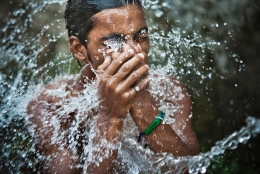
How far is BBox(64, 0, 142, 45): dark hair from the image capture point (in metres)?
2.24

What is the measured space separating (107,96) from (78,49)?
65 cm

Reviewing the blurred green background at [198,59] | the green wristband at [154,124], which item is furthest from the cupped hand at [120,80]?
the blurred green background at [198,59]

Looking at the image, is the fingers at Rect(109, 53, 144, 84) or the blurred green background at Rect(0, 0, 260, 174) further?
the blurred green background at Rect(0, 0, 260, 174)

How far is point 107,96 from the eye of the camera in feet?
6.46

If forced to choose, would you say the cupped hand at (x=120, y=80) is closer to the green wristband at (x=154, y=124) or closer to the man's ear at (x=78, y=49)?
the green wristband at (x=154, y=124)

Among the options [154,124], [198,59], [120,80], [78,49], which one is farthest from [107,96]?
[198,59]

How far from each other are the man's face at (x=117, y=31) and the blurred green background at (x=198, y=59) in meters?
1.32

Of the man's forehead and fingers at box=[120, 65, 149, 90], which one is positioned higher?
the man's forehead

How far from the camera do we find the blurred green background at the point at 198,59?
3174 mm

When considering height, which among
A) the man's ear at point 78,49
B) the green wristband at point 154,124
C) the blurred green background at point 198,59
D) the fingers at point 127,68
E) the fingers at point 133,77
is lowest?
the blurred green background at point 198,59

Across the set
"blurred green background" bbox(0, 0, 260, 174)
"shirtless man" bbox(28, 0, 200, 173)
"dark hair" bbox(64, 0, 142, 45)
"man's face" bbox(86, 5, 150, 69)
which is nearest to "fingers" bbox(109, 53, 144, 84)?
"shirtless man" bbox(28, 0, 200, 173)

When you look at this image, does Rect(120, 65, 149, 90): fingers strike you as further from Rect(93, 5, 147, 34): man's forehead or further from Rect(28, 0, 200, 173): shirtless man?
Rect(93, 5, 147, 34): man's forehead

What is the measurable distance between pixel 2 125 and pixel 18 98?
13.7 inches

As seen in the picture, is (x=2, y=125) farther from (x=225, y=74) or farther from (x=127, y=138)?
(x=225, y=74)
